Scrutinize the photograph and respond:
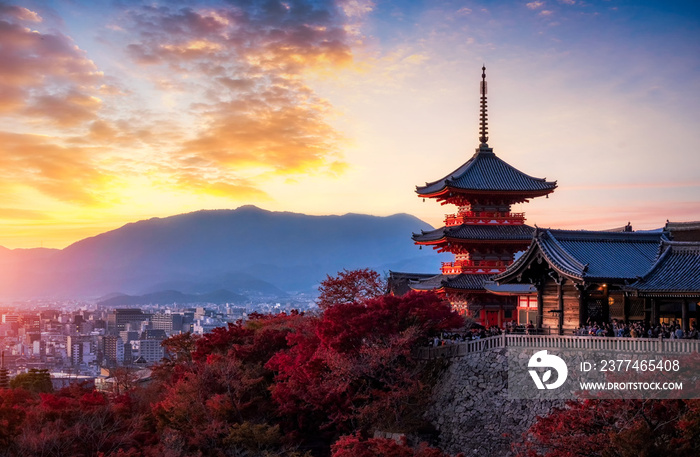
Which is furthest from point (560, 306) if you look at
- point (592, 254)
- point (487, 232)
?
point (487, 232)

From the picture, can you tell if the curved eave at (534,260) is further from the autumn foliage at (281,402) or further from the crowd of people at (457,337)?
the autumn foliage at (281,402)

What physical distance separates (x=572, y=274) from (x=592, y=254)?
2.42 metres

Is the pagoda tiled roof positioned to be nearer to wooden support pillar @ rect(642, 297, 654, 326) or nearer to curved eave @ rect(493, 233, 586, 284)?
curved eave @ rect(493, 233, 586, 284)

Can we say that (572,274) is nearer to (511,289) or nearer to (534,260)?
(534,260)

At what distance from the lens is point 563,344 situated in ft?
79.8

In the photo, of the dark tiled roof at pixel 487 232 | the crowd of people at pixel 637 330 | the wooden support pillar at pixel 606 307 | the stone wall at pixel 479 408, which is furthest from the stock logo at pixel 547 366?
the dark tiled roof at pixel 487 232

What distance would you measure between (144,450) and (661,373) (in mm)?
20881

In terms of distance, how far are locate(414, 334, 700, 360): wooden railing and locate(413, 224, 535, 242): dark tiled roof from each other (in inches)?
495

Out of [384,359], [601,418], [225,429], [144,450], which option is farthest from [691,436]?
[144,450]

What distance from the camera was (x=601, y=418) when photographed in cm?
2033

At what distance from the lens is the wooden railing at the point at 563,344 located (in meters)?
21.6

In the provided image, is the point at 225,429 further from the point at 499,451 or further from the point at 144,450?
the point at 499,451

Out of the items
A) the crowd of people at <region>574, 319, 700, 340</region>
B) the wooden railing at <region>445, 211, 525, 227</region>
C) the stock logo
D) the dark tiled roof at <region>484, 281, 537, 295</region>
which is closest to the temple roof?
the crowd of people at <region>574, 319, 700, 340</region>

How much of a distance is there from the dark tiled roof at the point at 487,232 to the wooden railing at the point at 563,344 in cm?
1256
